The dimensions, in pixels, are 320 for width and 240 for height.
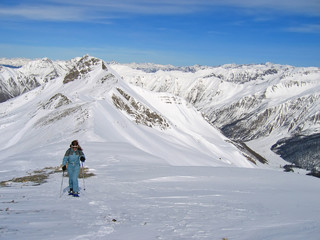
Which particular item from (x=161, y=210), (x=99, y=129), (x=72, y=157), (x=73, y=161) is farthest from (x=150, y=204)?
(x=99, y=129)

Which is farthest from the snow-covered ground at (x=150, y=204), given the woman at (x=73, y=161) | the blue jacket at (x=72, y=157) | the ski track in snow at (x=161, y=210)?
the blue jacket at (x=72, y=157)

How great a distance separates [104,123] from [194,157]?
2161cm

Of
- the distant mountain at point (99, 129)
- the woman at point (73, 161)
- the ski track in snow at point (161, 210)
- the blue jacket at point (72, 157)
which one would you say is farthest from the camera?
the distant mountain at point (99, 129)

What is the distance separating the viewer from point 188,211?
13.3 metres

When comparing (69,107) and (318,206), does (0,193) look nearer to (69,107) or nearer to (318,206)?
(318,206)

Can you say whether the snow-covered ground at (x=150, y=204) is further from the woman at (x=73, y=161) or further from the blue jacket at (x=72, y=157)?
the blue jacket at (x=72, y=157)

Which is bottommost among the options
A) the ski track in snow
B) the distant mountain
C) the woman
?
the ski track in snow

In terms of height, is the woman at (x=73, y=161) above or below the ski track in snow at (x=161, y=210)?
above

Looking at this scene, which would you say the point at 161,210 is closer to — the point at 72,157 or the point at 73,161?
the point at 73,161

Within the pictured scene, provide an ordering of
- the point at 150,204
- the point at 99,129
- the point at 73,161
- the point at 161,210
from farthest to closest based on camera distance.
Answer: the point at 99,129
the point at 73,161
the point at 150,204
the point at 161,210

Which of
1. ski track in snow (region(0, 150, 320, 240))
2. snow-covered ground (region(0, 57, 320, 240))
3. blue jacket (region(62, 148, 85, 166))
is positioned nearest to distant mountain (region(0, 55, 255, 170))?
snow-covered ground (region(0, 57, 320, 240))

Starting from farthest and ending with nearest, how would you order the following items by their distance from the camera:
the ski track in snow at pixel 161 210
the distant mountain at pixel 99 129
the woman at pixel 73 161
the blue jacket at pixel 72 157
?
the distant mountain at pixel 99 129 → the blue jacket at pixel 72 157 → the woman at pixel 73 161 → the ski track in snow at pixel 161 210

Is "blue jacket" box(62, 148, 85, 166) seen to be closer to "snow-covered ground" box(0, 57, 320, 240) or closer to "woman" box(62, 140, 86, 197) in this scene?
"woman" box(62, 140, 86, 197)

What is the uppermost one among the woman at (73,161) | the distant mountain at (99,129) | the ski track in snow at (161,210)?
the distant mountain at (99,129)
